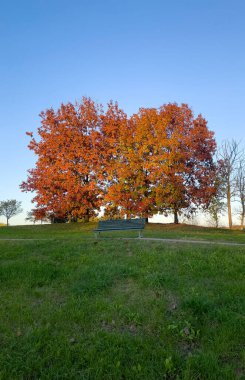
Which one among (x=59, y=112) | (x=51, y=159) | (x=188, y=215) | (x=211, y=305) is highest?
(x=59, y=112)

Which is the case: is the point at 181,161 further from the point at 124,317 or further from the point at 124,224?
the point at 124,317

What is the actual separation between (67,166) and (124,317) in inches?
934

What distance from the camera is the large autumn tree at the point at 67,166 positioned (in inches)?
1114

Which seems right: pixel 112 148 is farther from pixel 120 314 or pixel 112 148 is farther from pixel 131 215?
pixel 120 314

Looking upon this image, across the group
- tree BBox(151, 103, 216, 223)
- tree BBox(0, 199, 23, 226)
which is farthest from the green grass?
tree BBox(0, 199, 23, 226)

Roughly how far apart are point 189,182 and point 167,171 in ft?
12.6

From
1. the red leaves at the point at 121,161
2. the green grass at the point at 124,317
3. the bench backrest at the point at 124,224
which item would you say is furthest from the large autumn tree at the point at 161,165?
the green grass at the point at 124,317

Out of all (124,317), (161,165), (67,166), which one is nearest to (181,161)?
(161,165)

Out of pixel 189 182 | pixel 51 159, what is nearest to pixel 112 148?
pixel 51 159

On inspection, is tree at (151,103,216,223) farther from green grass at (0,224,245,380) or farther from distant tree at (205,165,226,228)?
green grass at (0,224,245,380)

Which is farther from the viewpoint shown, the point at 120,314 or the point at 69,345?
the point at 120,314

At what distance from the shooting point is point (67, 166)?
28203 mm

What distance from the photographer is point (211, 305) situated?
5.67 meters

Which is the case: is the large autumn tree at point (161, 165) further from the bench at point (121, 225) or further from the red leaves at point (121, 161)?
the bench at point (121, 225)
